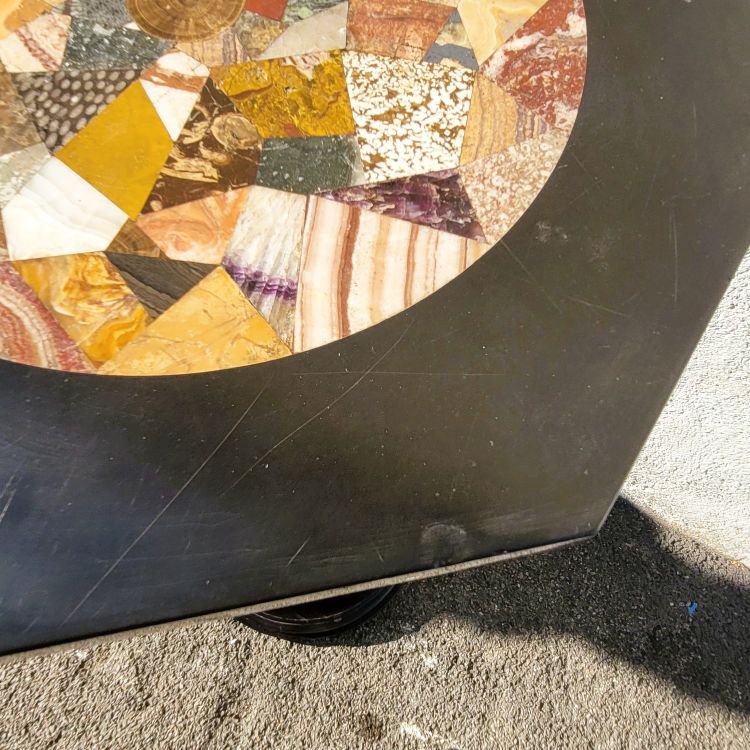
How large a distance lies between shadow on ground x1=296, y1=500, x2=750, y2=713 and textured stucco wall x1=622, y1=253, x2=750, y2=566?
89 mm

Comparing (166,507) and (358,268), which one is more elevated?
(358,268)

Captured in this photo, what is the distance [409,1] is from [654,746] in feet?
4.35

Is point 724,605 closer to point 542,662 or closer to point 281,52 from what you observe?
point 542,662

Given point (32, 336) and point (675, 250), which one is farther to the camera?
point (675, 250)

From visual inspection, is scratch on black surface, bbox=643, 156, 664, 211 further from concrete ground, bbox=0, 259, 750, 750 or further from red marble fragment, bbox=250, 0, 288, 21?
red marble fragment, bbox=250, 0, 288, 21

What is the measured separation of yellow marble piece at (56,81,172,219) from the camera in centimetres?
67

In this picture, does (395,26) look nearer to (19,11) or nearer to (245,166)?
(245,166)

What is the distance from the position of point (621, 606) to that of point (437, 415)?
88cm

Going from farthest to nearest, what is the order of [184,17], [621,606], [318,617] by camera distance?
[621,606] < [318,617] < [184,17]

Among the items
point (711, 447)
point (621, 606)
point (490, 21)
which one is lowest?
point (621, 606)

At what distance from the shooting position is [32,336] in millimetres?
651

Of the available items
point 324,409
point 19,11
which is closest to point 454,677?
point 324,409

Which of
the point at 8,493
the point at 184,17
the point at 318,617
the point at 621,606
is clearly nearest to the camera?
the point at 8,493

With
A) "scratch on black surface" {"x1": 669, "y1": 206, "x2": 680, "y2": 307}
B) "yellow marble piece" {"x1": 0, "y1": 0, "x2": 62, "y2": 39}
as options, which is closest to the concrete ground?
"scratch on black surface" {"x1": 669, "y1": 206, "x2": 680, "y2": 307}
